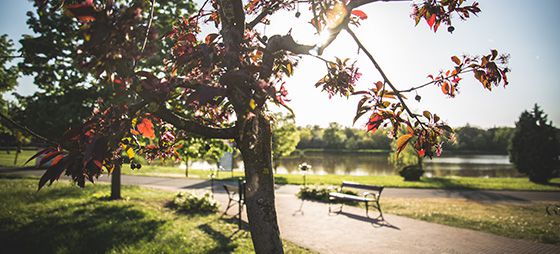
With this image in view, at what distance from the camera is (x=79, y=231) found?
596 centimetres

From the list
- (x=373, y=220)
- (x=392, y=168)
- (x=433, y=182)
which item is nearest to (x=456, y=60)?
(x=373, y=220)

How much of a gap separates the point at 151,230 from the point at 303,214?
4.96m

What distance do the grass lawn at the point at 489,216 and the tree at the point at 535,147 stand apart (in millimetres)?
13969

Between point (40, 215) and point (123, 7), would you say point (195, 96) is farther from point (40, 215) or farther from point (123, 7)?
point (40, 215)

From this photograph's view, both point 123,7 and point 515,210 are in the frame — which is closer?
point 123,7

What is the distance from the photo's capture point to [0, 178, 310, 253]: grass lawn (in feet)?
17.2

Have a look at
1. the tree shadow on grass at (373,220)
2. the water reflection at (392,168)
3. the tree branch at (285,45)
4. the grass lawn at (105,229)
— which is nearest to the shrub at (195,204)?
the grass lawn at (105,229)

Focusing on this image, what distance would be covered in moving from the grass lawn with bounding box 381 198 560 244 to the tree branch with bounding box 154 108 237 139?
28.3 feet

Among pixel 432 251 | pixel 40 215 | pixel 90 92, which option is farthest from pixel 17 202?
pixel 432 251

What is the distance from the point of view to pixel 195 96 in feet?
3.54

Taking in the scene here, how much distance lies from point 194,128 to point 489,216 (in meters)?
11.3

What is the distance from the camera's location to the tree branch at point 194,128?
6.01ft

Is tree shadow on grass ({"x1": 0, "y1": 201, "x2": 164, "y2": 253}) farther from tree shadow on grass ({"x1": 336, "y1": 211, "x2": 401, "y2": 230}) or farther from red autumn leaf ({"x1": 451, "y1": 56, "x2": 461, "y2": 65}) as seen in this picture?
red autumn leaf ({"x1": 451, "y1": 56, "x2": 461, "y2": 65})

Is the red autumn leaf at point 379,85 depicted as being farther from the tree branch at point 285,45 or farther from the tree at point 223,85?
the tree branch at point 285,45
